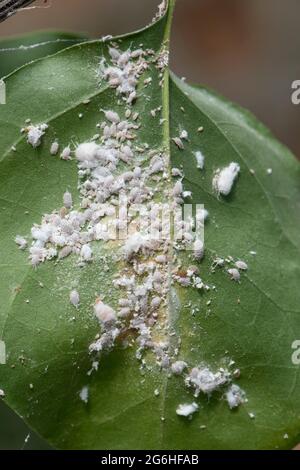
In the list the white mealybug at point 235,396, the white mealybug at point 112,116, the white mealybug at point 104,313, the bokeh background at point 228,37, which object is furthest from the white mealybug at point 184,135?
the bokeh background at point 228,37

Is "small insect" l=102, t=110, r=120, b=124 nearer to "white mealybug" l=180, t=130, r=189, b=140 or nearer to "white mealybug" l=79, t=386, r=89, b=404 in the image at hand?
"white mealybug" l=180, t=130, r=189, b=140

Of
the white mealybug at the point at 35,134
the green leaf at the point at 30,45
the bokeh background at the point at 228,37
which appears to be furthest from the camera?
the bokeh background at the point at 228,37

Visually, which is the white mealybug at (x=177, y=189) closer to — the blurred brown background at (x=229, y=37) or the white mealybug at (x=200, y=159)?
the white mealybug at (x=200, y=159)

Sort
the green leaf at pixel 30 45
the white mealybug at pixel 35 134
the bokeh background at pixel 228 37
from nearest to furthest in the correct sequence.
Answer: the white mealybug at pixel 35 134 → the green leaf at pixel 30 45 → the bokeh background at pixel 228 37

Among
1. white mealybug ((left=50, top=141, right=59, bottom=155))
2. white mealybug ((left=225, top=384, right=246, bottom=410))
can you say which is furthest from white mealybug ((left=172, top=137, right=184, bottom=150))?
white mealybug ((left=225, top=384, right=246, bottom=410))

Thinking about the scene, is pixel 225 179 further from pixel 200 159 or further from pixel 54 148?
pixel 54 148
